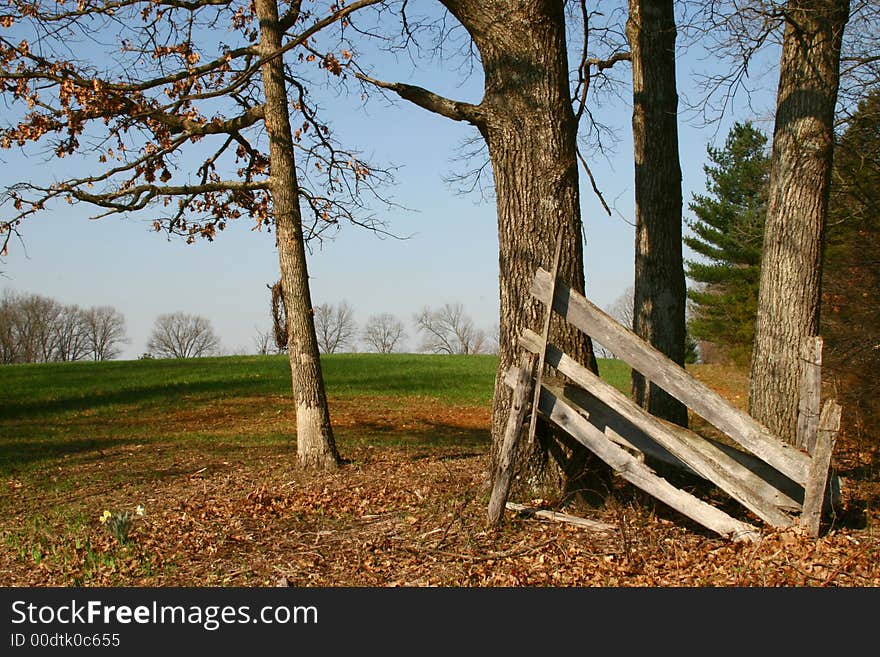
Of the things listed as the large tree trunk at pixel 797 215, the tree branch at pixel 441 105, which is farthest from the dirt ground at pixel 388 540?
the tree branch at pixel 441 105

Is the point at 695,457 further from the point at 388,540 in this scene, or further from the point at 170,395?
the point at 170,395

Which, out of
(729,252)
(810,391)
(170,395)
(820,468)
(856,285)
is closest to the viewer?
(820,468)

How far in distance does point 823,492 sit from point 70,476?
986 cm

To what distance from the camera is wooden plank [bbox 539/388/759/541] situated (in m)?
5.94

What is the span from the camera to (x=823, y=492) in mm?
5609

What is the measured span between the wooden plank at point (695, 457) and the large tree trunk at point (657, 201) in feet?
6.98

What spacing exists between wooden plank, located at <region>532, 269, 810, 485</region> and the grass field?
26.1 inches

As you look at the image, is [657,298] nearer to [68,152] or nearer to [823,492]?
[823,492]

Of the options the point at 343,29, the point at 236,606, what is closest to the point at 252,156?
the point at 343,29

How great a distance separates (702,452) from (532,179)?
279 cm

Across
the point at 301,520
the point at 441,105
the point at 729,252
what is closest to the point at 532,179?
the point at 441,105

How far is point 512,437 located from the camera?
630 centimetres

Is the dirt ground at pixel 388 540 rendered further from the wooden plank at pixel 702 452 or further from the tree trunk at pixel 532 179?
the tree trunk at pixel 532 179

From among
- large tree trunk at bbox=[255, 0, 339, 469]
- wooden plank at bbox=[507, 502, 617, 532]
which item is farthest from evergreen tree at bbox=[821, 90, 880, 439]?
large tree trunk at bbox=[255, 0, 339, 469]
